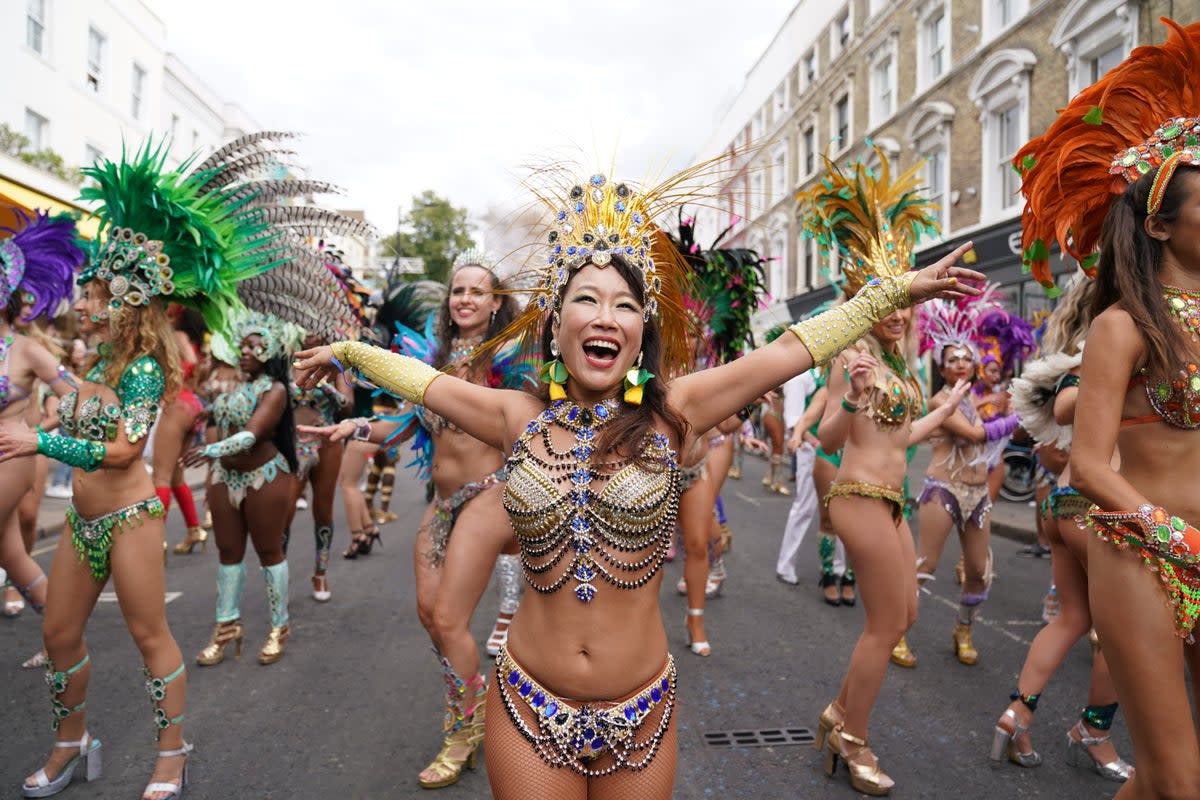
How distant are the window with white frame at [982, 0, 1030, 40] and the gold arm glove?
17.1m

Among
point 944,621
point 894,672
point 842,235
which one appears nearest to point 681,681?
point 894,672

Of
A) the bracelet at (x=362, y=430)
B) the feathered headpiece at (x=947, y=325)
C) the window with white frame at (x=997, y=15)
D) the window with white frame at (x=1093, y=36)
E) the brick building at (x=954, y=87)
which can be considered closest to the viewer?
the bracelet at (x=362, y=430)

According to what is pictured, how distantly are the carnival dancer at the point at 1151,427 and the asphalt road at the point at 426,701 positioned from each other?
57.1 inches

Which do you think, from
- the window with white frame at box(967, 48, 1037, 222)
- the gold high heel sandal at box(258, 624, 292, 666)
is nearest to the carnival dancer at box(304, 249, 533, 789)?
the gold high heel sandal at box(258, 624, 292, 666)

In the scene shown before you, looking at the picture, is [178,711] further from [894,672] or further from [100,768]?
[894,672]

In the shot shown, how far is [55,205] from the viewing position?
6.89 metres

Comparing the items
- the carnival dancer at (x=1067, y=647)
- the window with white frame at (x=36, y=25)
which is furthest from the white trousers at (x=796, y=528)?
the window with white frame at (x=36, y=25)

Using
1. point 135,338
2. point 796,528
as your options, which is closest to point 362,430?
point 135,338

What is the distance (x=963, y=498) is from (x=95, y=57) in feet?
84.6

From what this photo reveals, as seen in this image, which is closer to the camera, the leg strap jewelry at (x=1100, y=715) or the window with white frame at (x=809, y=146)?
the leg strap jewelry at (x=1100, y=715)

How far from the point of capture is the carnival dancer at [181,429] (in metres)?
4.54

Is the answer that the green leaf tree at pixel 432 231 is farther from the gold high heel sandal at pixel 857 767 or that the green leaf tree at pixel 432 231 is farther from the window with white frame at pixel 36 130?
the gold high heel sandal at pixel 857 767

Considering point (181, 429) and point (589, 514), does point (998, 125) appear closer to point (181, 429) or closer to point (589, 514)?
point (181, 429)

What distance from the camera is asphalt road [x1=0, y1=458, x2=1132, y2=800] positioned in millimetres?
3473
